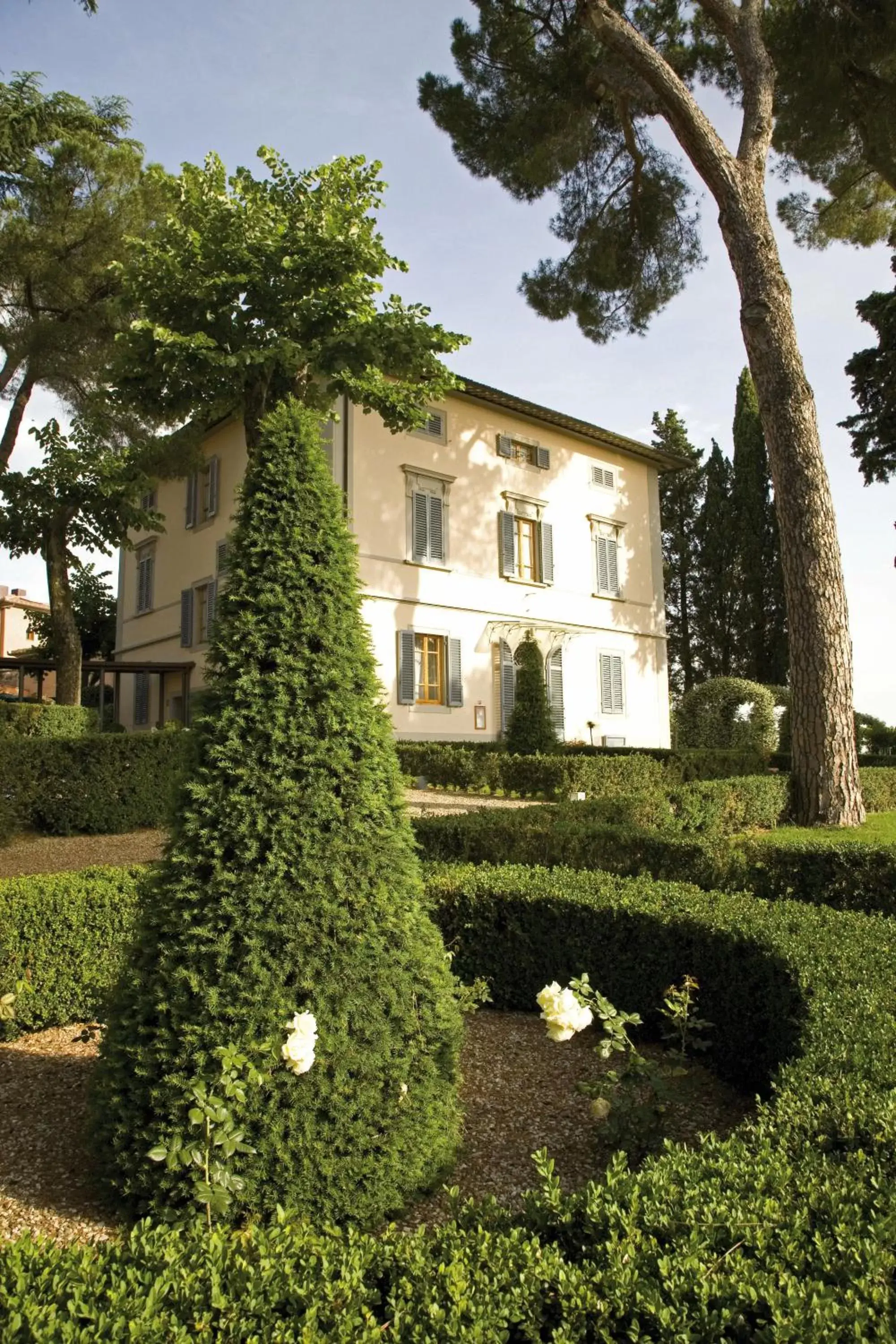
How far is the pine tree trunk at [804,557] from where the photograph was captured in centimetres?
1040

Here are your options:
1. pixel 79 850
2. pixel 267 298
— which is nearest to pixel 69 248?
pixel 267 298

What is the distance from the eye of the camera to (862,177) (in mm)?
15953

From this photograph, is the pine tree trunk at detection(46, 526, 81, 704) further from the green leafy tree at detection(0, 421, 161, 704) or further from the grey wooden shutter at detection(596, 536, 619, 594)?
the grey wooden shutter at detection(596, 536, 619, 594)

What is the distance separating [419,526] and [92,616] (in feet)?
54.4

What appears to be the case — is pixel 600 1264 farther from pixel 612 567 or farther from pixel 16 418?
pixel 612 567

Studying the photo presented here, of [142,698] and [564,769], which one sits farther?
[142,698]

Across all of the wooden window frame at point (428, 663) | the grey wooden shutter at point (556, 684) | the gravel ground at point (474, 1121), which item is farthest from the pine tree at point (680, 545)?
the gravel ground at point (474, 1121)

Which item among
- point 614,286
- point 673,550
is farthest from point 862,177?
point 673,550

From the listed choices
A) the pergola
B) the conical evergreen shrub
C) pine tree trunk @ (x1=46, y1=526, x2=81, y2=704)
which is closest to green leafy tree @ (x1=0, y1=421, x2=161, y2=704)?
pine tree trunk @ (x1=46, y1=526, x2=81, y2=704)

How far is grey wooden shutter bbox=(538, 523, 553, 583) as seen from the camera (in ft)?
76.0

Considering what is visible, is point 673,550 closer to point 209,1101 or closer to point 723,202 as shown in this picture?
point 723,202

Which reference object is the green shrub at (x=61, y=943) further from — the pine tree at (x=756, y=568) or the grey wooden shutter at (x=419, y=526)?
the pine tree at (x=756, y=568)

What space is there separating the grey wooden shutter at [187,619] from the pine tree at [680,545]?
20.2 metres

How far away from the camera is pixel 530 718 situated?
17328 millimetres
